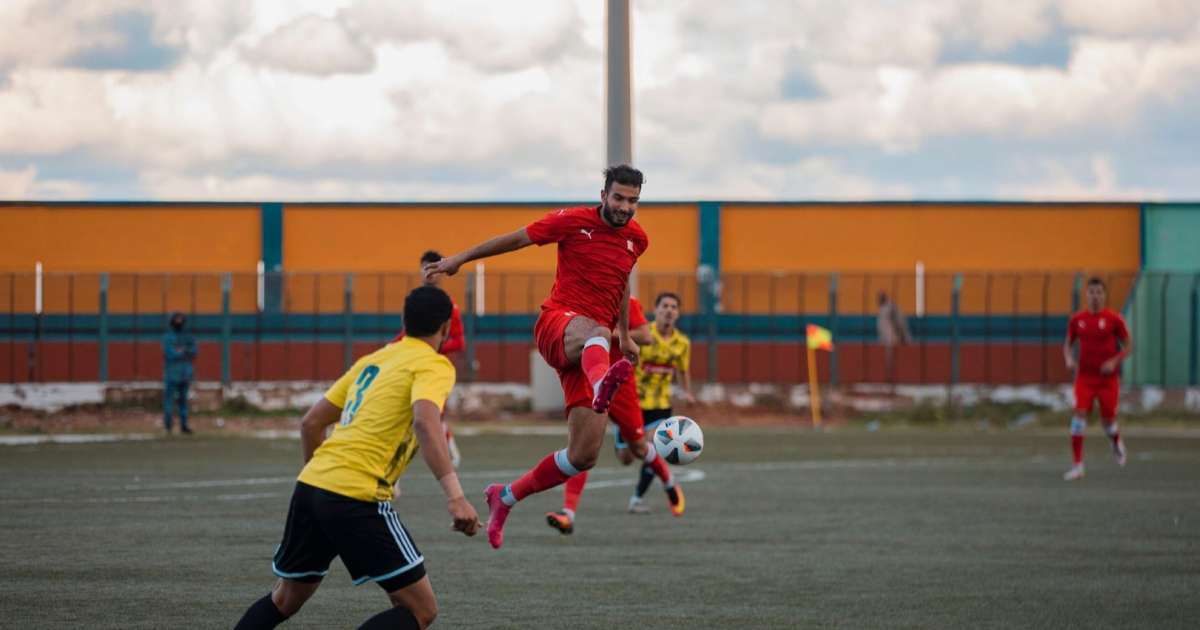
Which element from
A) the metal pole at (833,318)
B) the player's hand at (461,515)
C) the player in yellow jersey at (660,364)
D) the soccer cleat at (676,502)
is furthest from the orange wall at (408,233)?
the player's hand at (461,515)

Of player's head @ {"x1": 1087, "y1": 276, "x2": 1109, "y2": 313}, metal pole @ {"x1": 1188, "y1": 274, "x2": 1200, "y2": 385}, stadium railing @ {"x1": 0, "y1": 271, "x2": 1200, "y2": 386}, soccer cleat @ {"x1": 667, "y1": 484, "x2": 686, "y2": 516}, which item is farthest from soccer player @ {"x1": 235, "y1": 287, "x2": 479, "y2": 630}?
metal pole @ {"x1": 1188, "y1": 274, "x2": 1200, "y2": 385}

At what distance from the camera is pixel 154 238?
40406 millimetres

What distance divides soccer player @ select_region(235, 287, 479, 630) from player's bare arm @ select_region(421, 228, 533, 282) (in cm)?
215

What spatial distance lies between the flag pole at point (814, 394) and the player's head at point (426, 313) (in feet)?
82.2

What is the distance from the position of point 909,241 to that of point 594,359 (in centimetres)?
3175

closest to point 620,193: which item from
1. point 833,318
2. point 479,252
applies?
point 479,252

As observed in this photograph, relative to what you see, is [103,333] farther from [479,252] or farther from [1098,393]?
[479,252]

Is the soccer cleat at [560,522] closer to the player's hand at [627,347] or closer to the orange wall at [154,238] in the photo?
the player's hand at [627,347]

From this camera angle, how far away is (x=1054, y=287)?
3397 cm

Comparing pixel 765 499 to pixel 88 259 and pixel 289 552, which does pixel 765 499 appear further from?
pixel 88 259

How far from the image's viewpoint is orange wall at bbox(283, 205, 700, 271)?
4022 cm

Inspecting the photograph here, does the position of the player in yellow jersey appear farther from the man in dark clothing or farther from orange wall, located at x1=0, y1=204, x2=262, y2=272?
orange wall, located at x1=0, y1=204, x2=262, y2=272

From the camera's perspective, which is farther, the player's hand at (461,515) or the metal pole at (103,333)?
the metal pole at (103,333)

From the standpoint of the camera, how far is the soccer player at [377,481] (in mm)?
6582
